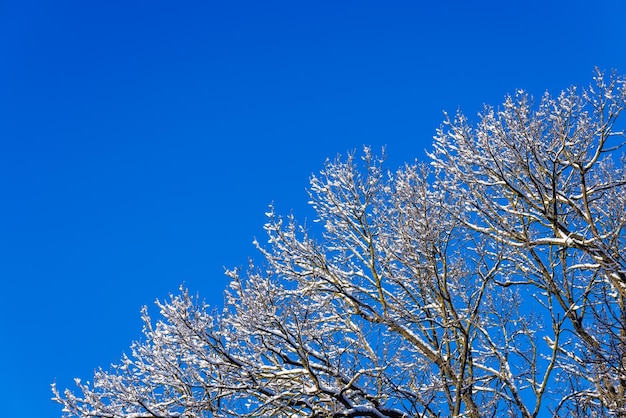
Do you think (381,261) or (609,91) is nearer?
(609,91)

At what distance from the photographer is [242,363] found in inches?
438

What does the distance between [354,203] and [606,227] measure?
5.55m

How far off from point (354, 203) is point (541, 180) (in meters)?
3.90

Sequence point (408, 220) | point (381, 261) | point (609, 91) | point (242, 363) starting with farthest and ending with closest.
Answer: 1. point (381, 261)
2. point (609, 91)
3. point (408, 220)
4. point (242, 363)

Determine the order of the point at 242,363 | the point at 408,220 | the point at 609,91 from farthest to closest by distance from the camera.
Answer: the point at 609,91, the point at 408,220, the point at 242,363

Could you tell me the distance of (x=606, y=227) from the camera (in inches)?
578

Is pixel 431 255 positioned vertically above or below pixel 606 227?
below

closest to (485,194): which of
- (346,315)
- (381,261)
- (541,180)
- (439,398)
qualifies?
(541,180)

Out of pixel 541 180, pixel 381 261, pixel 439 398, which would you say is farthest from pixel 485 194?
pixel 439 398

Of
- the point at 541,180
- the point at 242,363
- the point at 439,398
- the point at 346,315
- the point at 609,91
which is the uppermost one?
the point at 609,91

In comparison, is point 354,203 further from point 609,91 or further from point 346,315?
point 609,91

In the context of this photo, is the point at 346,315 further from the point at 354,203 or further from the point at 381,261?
the point at 354,203

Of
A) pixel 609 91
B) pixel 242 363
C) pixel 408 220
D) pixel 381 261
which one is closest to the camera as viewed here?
pixel 242 363

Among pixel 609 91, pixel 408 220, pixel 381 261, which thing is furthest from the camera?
pixel 381 261
